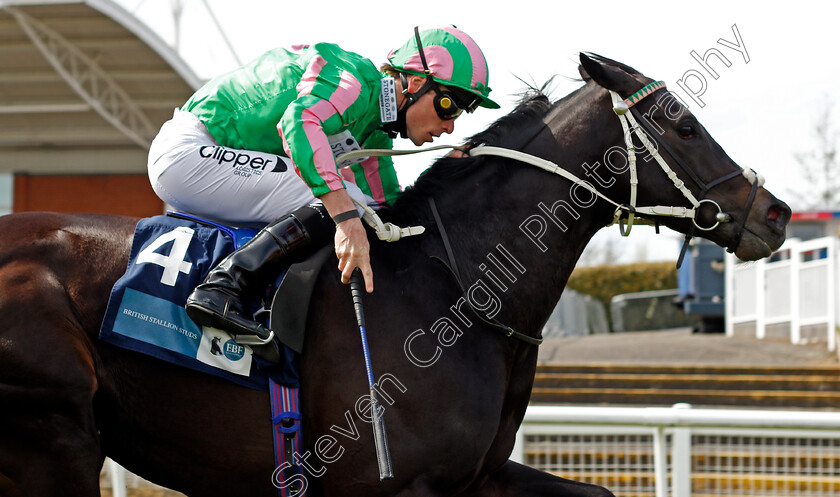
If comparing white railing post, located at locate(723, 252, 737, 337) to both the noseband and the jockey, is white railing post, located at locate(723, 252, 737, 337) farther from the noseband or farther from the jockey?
the jockey

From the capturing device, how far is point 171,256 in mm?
2699

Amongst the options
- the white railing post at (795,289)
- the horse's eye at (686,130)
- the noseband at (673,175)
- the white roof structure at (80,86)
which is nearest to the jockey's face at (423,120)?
the noseband at (673,175)

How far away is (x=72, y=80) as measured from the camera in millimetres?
12562

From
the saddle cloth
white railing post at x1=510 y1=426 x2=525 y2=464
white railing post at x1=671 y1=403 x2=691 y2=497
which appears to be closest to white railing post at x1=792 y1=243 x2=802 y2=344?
white railing post at x1=671 y1=403 x2=691 y2=497

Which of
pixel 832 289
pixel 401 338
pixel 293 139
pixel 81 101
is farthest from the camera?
pixel 81 101

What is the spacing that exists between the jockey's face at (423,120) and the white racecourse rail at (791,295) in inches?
378

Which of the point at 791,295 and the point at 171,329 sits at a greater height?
the point at 171,329

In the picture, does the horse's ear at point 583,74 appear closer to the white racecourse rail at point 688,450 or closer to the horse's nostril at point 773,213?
the horse's nostril at point 773,213

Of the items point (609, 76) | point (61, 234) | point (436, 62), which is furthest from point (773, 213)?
point (61, 234)

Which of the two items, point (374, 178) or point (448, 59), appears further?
point (374, 178)

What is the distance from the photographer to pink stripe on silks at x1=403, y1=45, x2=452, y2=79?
9.51 ft

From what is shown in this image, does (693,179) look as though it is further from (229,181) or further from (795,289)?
(795,289)

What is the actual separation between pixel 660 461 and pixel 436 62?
2642mm

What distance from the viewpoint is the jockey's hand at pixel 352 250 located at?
2.57 m
